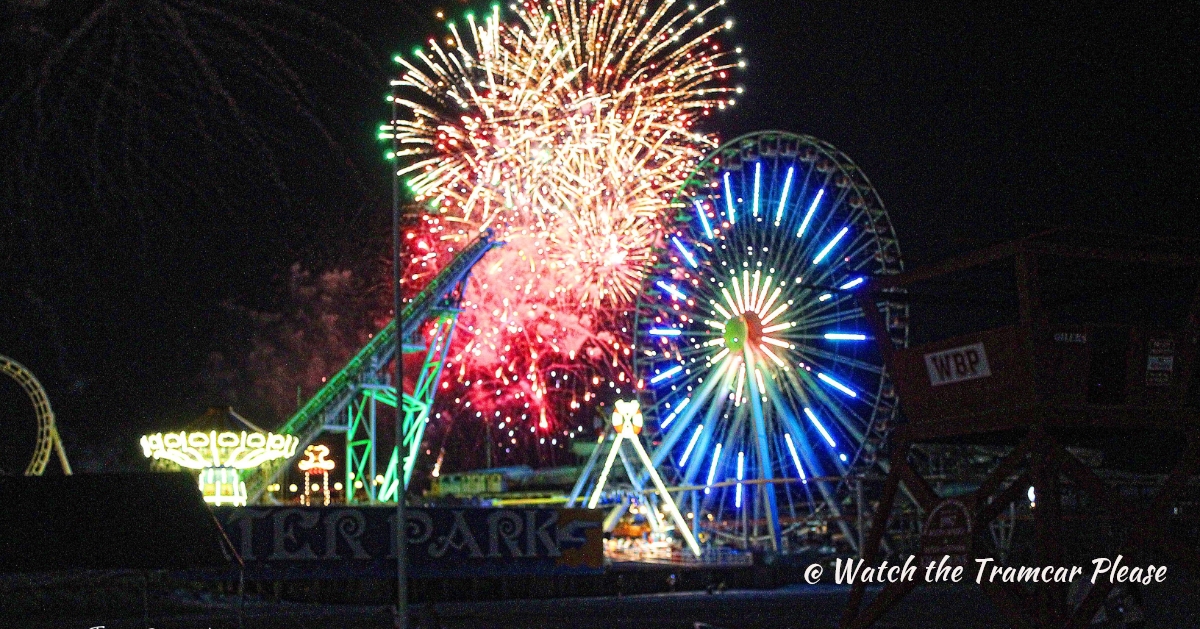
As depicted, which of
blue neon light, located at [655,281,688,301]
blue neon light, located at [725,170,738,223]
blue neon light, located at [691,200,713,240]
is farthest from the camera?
blue neon light, located at [725,170,738,223]

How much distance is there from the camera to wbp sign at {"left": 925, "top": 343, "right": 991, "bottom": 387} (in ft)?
54.9

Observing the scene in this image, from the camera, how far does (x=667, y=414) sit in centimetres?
5778

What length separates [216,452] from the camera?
47.9 metres

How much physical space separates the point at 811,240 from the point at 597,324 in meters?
8.90

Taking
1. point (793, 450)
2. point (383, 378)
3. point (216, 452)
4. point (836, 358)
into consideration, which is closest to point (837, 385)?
point (836, 358)

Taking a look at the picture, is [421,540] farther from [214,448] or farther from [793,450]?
[793,450]

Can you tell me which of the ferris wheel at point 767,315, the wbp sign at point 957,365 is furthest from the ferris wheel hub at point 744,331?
the wbp sign at point 957,365

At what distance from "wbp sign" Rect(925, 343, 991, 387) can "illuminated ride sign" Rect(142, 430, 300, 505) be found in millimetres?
34513

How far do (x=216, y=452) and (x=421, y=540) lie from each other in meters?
11.6

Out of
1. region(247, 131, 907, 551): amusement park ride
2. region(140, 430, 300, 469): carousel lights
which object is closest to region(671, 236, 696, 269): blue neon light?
region(247, 131, 907, 551): amusement park ride

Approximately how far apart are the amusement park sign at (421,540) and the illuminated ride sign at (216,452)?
32.6 ft

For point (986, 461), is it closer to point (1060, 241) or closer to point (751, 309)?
point (751, 309)

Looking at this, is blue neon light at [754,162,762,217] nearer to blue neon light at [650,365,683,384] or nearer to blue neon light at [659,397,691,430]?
blue neon light at [650,365,683,384]

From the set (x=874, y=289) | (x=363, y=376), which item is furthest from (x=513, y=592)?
(x=874, y=289)
